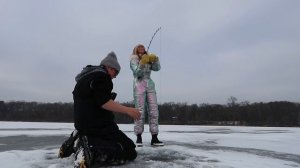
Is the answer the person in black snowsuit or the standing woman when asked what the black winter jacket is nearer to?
the person in black snowsuit

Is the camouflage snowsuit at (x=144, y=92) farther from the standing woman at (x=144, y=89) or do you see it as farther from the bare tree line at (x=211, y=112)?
the bare tree line at (x=211, y=112)

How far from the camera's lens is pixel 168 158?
14.4 feet

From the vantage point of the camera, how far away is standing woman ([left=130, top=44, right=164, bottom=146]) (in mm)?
5898

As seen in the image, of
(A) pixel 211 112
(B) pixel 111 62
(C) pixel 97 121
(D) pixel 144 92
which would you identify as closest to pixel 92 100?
(C) pixel 97 121

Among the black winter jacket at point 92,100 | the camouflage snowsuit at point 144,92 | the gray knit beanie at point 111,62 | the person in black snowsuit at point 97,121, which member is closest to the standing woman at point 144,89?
the camouflage snowsuit at point 144,92

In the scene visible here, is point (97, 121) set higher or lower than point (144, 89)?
A: lower

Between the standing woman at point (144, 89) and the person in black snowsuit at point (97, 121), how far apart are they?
164 cm

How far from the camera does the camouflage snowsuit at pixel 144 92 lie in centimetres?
592

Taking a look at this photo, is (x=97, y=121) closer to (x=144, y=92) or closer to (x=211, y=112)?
(x=144, y=92)

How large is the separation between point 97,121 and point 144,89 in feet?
6.38

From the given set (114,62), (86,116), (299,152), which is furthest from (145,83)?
(299,152)

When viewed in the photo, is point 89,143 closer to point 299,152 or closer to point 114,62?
point 114,62

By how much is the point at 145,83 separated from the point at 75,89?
1.98 meters

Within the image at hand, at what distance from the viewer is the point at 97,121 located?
4121mm
